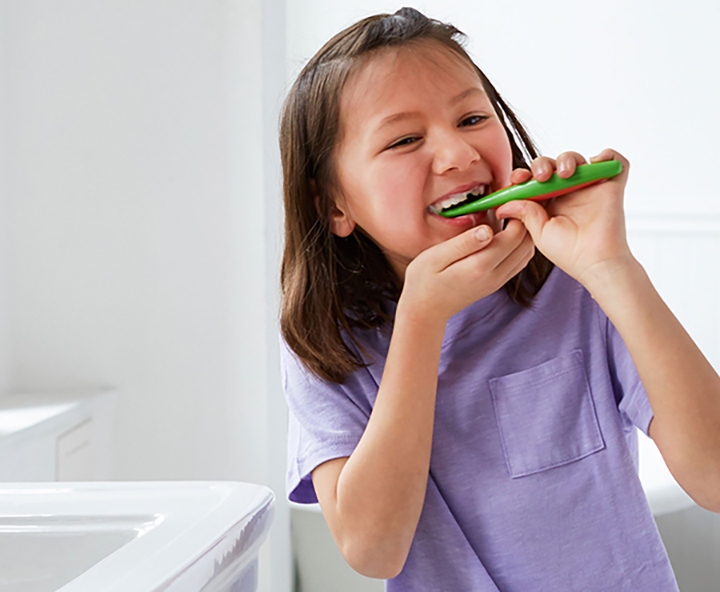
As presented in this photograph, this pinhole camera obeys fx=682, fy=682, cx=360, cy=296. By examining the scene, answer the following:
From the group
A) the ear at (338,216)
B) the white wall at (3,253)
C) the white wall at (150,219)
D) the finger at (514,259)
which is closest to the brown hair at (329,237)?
the ear at (338,216)

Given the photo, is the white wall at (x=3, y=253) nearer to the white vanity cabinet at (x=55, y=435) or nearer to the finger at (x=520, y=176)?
the white vanity cabinet at (x=55, y=435)

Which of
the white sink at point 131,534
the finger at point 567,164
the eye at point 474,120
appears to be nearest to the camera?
the white sink at point 131,534

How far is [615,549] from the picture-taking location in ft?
2.25

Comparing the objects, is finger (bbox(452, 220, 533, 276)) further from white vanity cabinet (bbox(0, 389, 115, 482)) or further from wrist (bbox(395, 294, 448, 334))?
white vanity cabinet (bbox(0, 389, 115, 482))

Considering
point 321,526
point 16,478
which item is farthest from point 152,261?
point 321,526

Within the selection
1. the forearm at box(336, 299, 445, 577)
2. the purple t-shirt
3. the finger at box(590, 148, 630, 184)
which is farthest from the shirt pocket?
the finger at box(590, 148, 630, 184)

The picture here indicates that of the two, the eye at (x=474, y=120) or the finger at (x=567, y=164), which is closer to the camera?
the finger at (x=567, y=164)

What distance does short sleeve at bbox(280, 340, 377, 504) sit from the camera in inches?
27.2

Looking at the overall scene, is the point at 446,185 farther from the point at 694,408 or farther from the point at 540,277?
the point at 694,408

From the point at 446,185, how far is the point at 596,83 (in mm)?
1361

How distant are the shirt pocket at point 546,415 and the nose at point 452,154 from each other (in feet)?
0.77

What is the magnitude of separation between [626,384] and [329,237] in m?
0.37

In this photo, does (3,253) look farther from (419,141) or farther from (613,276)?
(613,276)

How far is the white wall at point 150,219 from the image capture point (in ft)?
4.35
